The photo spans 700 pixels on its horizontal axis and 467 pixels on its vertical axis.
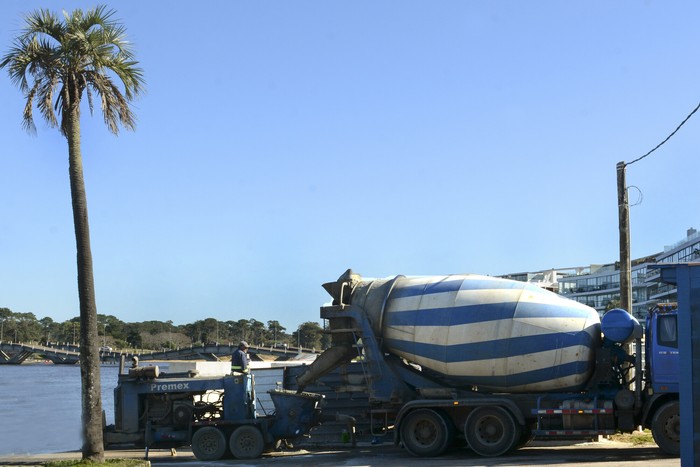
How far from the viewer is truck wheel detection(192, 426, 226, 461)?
20250 mm

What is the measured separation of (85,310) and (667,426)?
38.7 ft

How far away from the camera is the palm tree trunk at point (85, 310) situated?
56.9 ft

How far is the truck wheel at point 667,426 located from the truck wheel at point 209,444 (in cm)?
948

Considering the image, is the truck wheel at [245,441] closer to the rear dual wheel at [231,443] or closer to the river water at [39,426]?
the rear dual wheel at [231,443]

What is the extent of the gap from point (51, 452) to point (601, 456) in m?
14.4

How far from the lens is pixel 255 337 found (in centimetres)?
14750

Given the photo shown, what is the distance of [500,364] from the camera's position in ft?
61.9

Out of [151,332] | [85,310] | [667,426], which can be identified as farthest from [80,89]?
[151,332]

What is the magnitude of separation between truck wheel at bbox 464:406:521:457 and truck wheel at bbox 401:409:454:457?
0.47 meters

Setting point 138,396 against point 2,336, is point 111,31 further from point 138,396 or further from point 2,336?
point 2,336

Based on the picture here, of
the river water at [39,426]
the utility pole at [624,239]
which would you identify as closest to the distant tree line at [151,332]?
the river water at [39,426]

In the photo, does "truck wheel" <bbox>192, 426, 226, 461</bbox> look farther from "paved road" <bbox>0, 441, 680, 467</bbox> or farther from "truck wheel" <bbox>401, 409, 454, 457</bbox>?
"truck wheel" <bbox>401, 409, 454, 457</bbox>

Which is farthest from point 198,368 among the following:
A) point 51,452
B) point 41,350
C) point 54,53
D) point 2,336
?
point 2,336

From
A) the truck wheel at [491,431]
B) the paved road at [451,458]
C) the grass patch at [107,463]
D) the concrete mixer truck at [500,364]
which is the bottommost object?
the paved road at [451,458]
